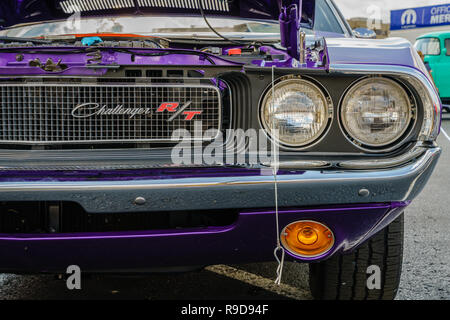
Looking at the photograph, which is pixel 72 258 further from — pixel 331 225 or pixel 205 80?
pixel 331 225

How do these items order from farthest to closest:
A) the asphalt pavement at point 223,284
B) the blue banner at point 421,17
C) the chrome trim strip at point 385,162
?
the blue banner at point 421,17
the asphalt pavement at point 223,284
the chrome trim strip at point 385,162

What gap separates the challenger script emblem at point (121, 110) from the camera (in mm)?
1754

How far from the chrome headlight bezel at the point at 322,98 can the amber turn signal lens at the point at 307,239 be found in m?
0.26

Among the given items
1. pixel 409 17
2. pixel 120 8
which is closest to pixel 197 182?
pixel 120 8

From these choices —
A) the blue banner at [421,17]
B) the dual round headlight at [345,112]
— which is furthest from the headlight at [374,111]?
the blue banner at [421,17]

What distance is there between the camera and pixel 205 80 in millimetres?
1782

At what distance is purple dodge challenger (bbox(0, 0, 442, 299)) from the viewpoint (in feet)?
5.50

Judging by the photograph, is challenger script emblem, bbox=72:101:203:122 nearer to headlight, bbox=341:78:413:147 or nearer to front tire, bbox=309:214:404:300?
headlight, bbox=341:78:413:147

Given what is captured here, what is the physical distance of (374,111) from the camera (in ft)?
5.90

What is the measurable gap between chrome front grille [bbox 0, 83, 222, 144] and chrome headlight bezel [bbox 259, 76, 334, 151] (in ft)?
0.50

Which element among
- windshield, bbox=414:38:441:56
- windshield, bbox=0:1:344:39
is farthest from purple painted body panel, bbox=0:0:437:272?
windshield, bbox=414:38:441:56

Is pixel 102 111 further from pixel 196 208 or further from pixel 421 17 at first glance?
pixel 421 17

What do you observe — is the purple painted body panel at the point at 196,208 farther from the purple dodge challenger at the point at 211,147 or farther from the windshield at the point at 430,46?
the windshield at the point at 430,46
